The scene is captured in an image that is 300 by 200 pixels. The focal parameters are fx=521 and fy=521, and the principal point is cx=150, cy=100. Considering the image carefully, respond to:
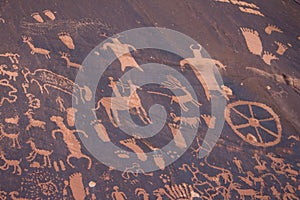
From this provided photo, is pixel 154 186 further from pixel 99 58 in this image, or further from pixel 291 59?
pixel 291 59

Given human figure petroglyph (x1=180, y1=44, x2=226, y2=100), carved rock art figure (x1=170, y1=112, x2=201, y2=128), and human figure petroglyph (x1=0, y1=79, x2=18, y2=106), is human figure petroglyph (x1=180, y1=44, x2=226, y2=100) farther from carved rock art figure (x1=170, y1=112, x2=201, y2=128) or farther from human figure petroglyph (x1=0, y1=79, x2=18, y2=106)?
human figure petroglyph (x1=0, y1=79, x2=18, y2=106)

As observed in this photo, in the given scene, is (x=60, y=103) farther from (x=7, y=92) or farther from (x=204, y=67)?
(x=204, y=67)

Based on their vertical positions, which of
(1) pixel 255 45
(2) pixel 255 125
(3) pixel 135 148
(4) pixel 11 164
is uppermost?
(1) pixel 255 45

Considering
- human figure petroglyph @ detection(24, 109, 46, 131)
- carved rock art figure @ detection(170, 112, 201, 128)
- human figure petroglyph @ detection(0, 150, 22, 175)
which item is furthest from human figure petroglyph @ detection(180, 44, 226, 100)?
human figure petroglyph @ detection(0, 150, 22, 175)

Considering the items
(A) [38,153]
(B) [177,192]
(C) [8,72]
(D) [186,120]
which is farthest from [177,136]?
(C) [8,72]

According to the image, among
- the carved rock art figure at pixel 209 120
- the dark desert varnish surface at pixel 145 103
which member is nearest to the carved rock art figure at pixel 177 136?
the dark desert varnish surface at pixel 145 103

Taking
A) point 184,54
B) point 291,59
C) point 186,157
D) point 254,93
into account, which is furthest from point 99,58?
point 291,59

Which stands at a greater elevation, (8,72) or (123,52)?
(123,52)

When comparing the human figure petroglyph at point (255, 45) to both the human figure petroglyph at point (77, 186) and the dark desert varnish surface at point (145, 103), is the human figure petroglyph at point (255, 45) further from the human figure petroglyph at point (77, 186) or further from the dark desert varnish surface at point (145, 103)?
the human figure petroglyph at point (77, 186)
